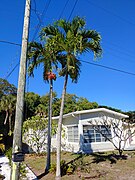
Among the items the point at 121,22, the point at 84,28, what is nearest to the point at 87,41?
the point at 84,28

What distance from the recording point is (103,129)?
20.1 meters

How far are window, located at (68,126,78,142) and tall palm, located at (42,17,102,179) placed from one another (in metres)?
10.4

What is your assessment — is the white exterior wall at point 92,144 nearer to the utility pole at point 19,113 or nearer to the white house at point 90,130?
the white house at point 90,130

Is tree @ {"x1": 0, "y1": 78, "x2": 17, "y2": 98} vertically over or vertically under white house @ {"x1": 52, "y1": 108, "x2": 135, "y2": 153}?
over

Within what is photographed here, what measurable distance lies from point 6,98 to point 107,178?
49.8ft

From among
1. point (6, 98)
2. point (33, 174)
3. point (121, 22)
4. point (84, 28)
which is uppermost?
point (121, 22)

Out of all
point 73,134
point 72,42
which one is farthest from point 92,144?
point 72,42

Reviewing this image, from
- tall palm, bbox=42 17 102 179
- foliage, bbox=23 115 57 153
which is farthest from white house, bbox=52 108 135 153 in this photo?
tall palm, bbox=42 17 102 179

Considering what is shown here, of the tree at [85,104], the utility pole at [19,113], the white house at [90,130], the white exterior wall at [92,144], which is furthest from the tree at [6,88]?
the utility pole at [19,113]

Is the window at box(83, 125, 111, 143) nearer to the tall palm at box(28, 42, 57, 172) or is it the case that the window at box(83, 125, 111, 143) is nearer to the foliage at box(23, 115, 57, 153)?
the foliage at box(23, 115, 57, 153)

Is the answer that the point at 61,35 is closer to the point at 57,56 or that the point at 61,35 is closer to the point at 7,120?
the point at 57,56

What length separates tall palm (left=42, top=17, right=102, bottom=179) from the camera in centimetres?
948

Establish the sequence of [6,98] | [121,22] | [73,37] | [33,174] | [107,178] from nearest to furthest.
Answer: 1. [107,178]
2. [73,37]
3. [33,174]
4. [121,22]
5. [6,98]

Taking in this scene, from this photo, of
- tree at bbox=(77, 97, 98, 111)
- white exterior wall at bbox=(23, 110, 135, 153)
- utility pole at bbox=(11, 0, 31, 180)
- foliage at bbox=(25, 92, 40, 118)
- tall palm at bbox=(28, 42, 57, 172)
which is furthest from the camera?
tree at bbox=(77, 97, 98, 111)
